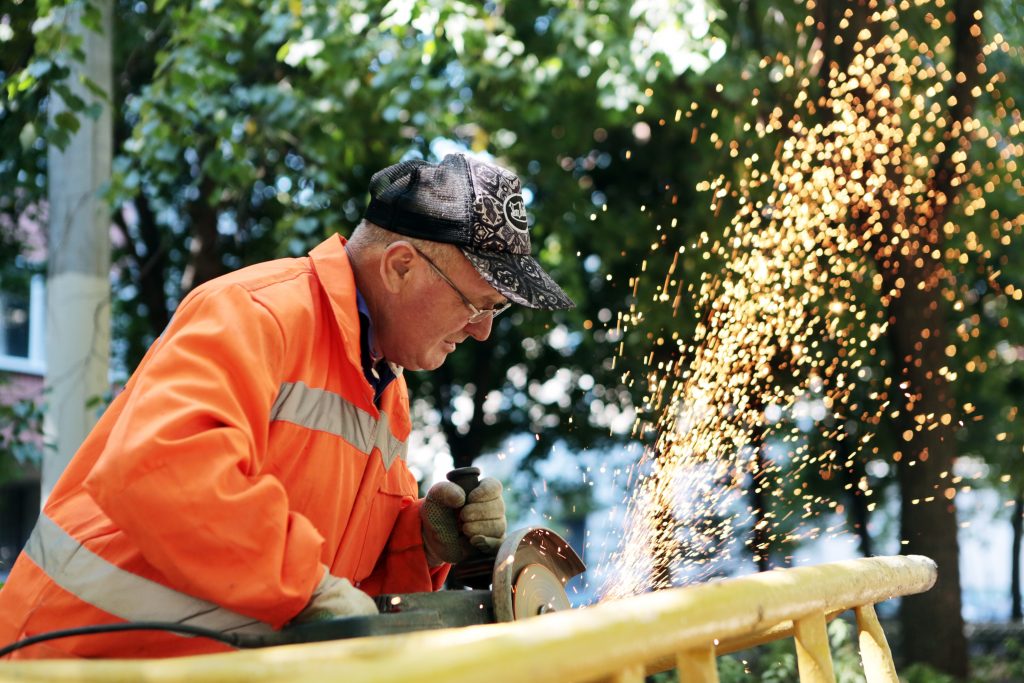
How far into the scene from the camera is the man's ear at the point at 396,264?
2709mm

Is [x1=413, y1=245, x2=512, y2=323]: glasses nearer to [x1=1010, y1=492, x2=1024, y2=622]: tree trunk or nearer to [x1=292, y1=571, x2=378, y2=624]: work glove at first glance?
[x1=292, y1=571, x2=378, y2=624]: work glove

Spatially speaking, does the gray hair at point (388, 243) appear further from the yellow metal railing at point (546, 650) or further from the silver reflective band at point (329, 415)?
the yellow metal railing at point (546, 650)

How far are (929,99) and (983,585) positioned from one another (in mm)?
21743

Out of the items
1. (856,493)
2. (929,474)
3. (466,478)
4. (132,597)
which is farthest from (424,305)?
(856,493)

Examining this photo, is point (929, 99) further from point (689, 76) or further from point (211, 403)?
point (211, 403)

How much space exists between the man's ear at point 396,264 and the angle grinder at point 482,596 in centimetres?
58

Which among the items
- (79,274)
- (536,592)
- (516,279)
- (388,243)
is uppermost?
(79,274)

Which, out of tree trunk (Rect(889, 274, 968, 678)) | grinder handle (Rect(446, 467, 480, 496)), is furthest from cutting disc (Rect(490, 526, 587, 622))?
tree trunk (Rect(889, 274, 968, 678))

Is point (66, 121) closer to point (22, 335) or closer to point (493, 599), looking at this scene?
point (493, 599)

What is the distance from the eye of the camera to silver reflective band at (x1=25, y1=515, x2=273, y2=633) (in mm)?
2215

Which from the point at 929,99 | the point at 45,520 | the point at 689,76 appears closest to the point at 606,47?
the point at 689,76

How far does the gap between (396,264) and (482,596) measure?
814mm

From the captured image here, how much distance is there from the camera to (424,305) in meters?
2.74

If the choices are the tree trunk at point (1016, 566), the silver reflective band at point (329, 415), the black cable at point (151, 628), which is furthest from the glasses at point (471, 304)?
the tree trunk at point (1016, 566)
